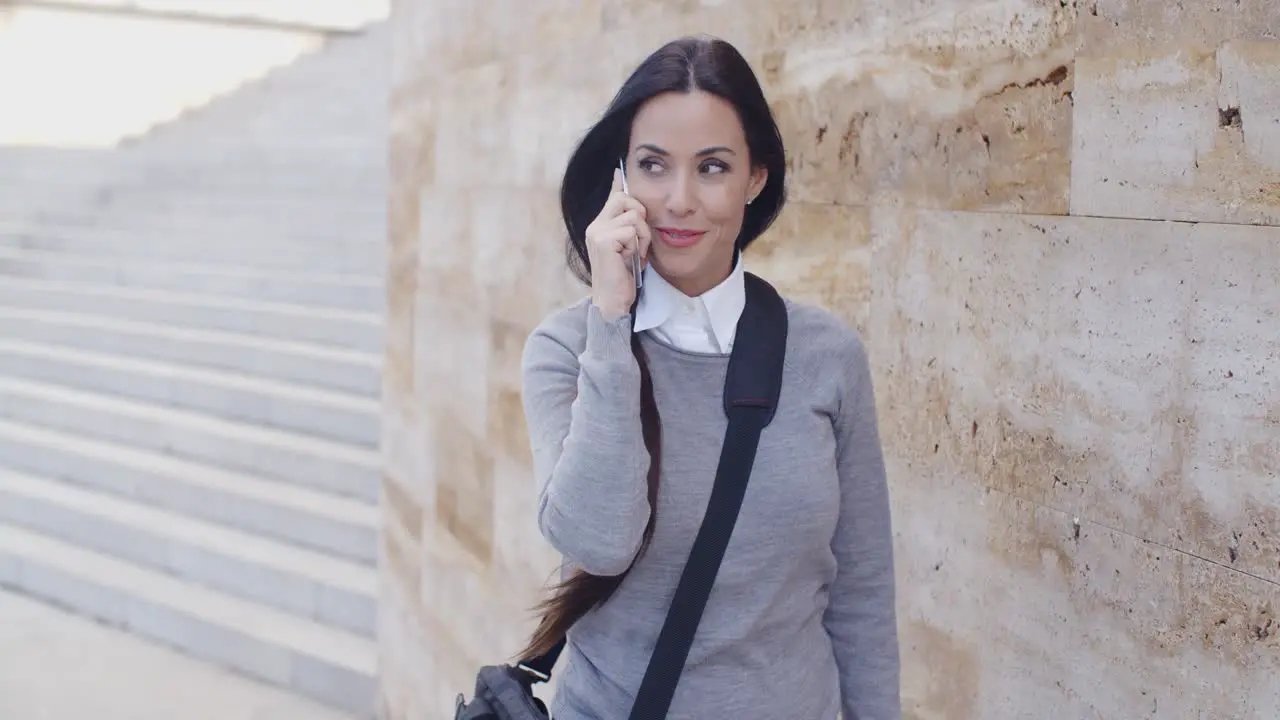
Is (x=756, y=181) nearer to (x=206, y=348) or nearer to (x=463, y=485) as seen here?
(x=463, y=485)

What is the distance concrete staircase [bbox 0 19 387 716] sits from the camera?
5995mm

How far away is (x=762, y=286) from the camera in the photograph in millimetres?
1674

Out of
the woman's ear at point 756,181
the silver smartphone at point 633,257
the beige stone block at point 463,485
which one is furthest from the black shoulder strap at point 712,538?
the beige stone block at point 463,485

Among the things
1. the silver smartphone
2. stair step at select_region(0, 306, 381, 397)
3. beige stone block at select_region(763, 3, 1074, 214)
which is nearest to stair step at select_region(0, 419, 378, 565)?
stair step at select_region(0, 306, 381, 397)

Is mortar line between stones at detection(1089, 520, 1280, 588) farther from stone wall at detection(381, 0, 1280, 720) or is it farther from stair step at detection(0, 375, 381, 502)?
stair step at detection(0, 375, 381, 502)

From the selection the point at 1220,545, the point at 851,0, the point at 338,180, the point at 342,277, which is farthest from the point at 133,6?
the point at 1220,545

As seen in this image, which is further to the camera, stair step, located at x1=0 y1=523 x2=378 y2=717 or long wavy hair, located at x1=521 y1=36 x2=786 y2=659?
stair step, located at x1=0 y1=523 x2=378 y2=717

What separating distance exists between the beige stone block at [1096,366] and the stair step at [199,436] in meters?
4.63

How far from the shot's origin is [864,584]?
5.57ft

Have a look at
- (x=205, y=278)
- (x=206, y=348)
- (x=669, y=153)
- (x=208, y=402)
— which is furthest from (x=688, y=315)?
(x=205, y=278)

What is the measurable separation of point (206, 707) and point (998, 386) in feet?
14.0

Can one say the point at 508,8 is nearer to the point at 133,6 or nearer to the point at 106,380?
the point at 106,380

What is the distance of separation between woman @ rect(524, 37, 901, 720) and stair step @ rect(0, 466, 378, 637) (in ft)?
14.3

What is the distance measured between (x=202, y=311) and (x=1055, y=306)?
7410 millimetres
